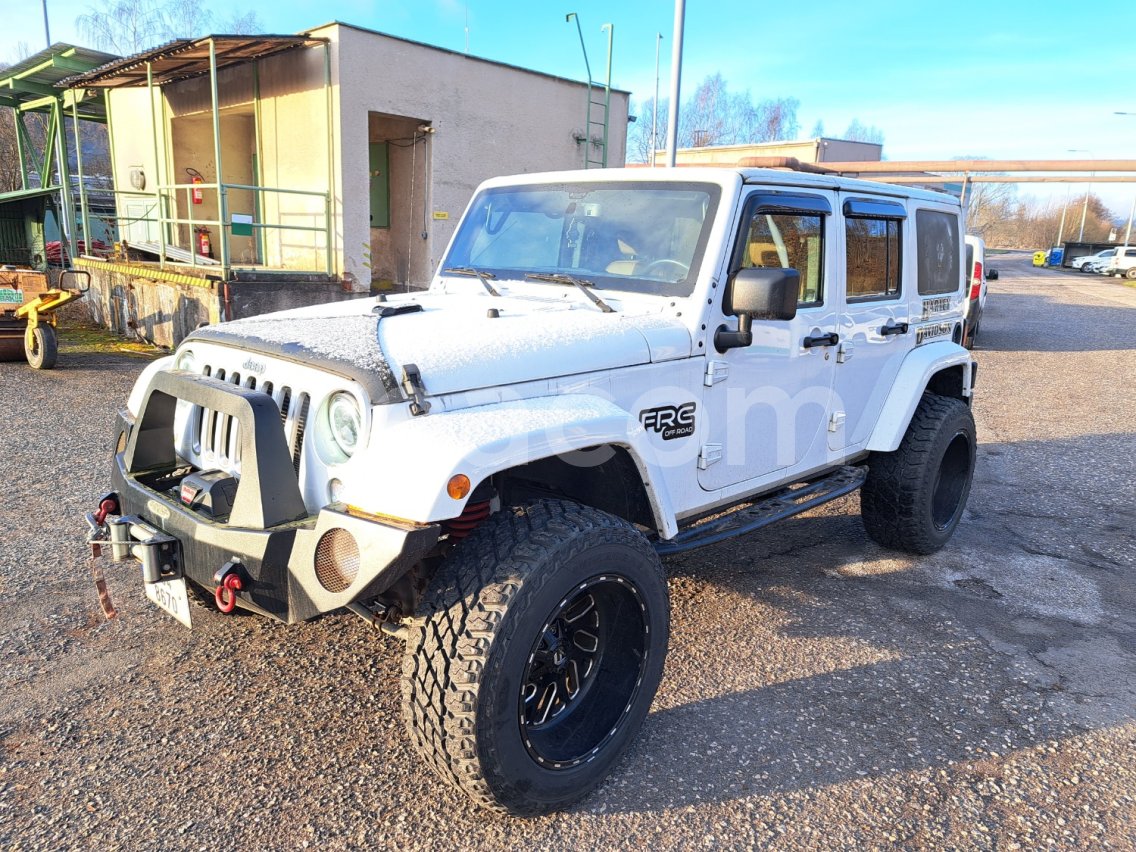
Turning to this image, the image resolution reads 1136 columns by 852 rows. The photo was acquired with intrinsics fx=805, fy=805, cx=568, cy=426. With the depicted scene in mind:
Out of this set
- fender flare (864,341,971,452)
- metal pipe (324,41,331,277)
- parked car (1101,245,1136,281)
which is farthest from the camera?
parked car (1101,245,1136,281)

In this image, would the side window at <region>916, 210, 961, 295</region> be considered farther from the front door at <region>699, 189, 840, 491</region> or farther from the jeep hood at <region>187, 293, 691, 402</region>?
the jeep hood at <region>187, 293, 691, 402</region>

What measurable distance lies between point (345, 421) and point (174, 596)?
0.87m

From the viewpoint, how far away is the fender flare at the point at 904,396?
14.0 ft

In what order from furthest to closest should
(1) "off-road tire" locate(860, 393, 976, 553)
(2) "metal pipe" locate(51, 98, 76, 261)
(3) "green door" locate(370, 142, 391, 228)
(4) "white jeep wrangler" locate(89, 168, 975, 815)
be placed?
(2) "metal pipe" locate(51, 98, 76, 261), (3) "green door" locate(370, 142, 391, 228), (1) "off-road tire" locate(860, 393, 976, 553), (4) "white jeep wrangler" locate(89, 168, 975, 815)

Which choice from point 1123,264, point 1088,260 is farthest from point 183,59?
point 1088,260

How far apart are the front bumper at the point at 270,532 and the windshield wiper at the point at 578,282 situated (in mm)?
1340

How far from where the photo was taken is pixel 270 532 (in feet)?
7.45

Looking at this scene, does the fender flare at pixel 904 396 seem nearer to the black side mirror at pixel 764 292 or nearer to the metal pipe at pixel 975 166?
the black side mirror at pixel 764 292

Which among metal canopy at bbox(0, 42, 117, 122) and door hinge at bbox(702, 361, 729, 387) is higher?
metal canopy at bbox(0, 42, 117, 122)

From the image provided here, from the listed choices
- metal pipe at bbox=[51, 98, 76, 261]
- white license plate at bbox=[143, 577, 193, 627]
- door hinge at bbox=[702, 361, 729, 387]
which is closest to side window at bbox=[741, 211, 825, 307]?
door hinge at bbox=[702, 361, 729, 387]

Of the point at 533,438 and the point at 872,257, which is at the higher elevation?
the point at 872,257

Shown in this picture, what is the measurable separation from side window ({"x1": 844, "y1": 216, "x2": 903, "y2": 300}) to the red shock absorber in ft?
7.58

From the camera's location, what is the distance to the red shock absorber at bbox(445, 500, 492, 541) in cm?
252

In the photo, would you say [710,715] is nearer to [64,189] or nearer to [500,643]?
[500,643]
